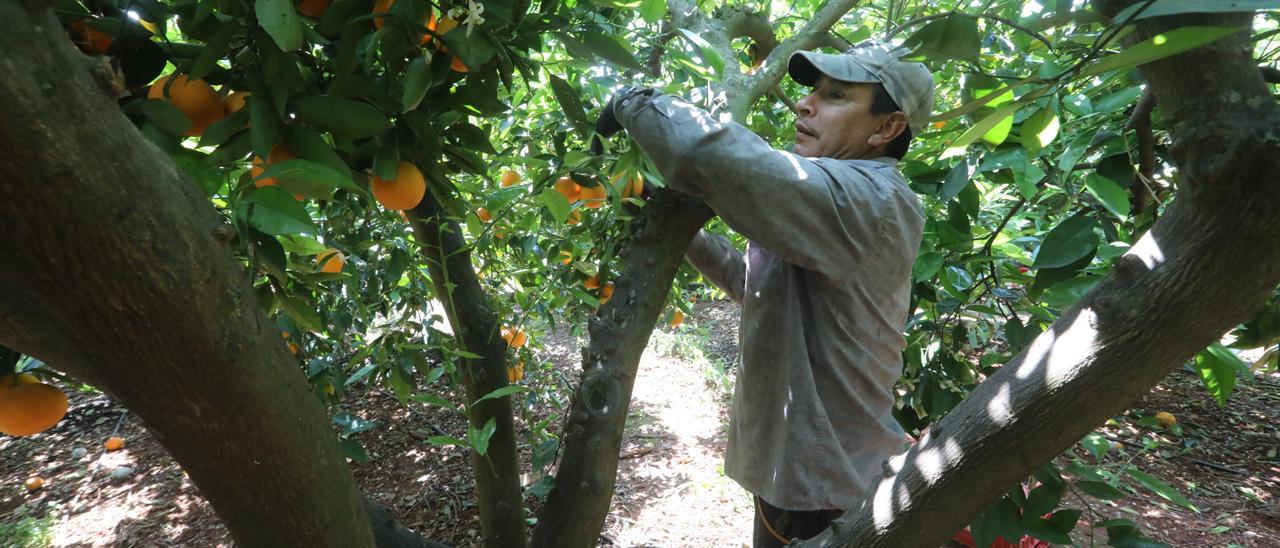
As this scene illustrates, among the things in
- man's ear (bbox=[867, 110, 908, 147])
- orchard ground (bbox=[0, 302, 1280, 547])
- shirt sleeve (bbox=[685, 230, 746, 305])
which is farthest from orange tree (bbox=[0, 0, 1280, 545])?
orchard ground (bbox=[0, 302, 1280, 547])

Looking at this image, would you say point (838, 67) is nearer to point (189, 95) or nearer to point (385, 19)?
point (385, 19)

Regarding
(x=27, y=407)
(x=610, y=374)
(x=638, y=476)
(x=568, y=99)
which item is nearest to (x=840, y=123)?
(x=568, y=99)

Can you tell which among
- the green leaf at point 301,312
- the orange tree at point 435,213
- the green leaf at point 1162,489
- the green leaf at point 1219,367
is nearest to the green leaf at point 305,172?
the orange tree at point 435,213

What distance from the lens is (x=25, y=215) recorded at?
19.6 inches

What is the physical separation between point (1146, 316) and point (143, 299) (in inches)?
40.4

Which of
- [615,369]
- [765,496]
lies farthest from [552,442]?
[765,496]

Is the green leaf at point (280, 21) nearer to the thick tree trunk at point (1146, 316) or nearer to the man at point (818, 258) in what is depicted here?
the man at point (818, 258)

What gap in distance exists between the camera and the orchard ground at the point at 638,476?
3.14 meters

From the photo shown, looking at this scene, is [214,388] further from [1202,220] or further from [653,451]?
[653,451]

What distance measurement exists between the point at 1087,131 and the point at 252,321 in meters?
1.42

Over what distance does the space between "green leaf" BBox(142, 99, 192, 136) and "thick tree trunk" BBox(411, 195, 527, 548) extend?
811 mm

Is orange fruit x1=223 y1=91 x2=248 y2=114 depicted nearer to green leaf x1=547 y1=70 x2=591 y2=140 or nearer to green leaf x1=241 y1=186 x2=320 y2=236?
green leaf x1=241 y1=186 x2=320 y2=236

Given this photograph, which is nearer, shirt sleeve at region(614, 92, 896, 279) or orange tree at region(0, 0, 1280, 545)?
orange tree at region(0, 0, 1280, 545)

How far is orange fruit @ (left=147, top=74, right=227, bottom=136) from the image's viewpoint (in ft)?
2.75
